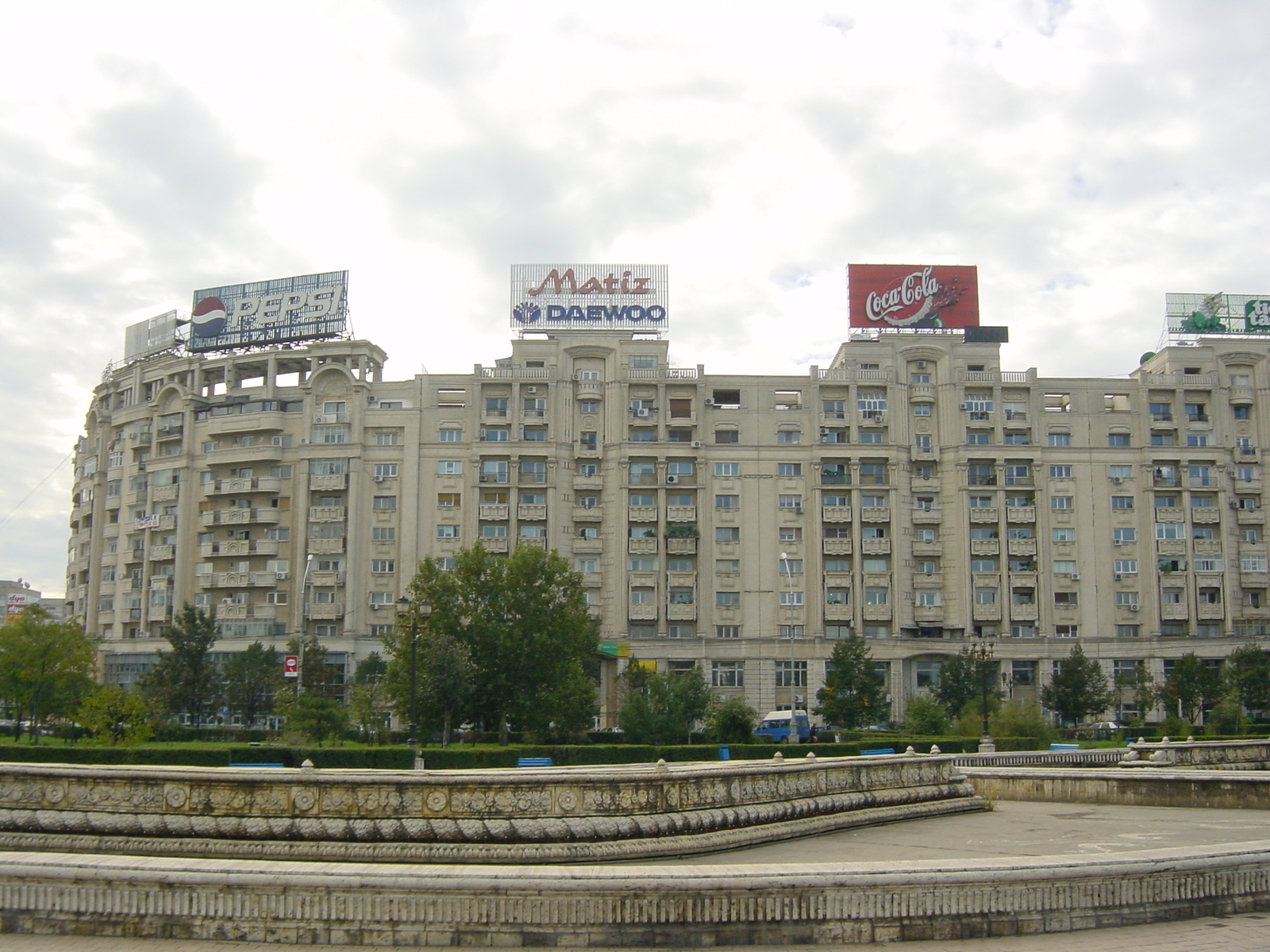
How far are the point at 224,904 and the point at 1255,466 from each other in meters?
81.5

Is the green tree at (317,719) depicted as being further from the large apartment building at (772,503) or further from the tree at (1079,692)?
the tree at (1079,692)

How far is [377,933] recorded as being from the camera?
944cm

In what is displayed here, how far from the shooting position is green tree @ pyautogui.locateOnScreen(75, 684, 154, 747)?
4300cm

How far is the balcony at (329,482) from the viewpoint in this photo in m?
73.8

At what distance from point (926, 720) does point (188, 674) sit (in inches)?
1689

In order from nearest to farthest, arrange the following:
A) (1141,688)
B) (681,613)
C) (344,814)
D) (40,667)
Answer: (344,814)
(40,667)
(1141,688)
(681,613)

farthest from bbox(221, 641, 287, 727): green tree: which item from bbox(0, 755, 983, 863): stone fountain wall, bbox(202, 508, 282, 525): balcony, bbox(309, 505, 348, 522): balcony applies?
bbox(0, 755, 983, 863): stone fountain wall

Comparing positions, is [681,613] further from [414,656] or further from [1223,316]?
[1223,316]

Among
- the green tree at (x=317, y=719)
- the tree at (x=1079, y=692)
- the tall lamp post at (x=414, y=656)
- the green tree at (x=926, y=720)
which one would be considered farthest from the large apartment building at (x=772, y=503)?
the green tree at (x=317, y=719)

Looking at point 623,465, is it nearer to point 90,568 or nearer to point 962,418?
point 962,418

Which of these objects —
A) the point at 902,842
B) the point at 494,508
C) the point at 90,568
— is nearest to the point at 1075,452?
the point at 494,508

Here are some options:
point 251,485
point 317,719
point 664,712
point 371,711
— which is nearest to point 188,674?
point 251,485

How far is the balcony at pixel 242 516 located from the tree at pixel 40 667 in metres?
18.0

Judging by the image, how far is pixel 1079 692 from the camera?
67.1 meters
